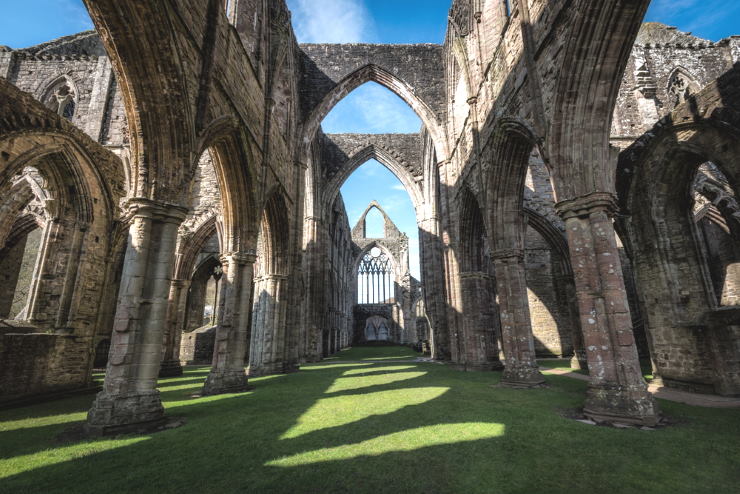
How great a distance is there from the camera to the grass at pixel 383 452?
267 centimetres

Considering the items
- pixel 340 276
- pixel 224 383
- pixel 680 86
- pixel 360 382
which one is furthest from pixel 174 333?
pixel 680 86

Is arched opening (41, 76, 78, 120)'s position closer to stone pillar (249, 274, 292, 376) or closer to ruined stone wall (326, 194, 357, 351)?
stone pillar (249, 274, 292, 376)

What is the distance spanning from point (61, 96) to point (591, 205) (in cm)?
2295

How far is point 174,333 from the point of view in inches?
476

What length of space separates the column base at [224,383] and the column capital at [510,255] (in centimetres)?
690

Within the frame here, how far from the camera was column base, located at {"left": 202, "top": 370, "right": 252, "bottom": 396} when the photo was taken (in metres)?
7.20

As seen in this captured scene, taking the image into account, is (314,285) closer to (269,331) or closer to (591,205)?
(269,331)

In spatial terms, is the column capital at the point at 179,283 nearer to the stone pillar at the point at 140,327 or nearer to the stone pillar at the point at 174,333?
the stone pillar at the point at 174,333

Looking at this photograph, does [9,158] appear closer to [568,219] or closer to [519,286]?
[568,219]

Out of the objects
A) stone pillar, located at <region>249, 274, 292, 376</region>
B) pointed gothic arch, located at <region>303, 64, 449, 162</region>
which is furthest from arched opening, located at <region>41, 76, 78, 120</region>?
stone pillar, located at <region>249, 274, 292, 376</region>

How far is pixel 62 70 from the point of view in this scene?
1642 cm

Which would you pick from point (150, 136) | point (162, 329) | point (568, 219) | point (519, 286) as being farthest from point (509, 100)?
point (162, 329)

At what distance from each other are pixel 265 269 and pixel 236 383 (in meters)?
4.31

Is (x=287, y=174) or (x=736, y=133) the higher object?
(x=287, y=174)
